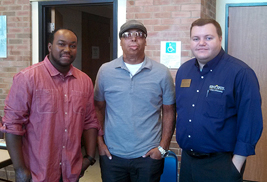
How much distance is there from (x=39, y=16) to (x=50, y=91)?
237 cm

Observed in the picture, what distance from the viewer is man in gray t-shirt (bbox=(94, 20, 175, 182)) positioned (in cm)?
229

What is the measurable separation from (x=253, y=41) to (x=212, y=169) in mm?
2563

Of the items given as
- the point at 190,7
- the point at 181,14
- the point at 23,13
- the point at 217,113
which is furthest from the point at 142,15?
the point at 217,113

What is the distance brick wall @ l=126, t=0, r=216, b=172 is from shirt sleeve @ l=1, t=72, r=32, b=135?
1.96m

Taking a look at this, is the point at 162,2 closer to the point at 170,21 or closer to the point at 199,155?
the point at 170,21

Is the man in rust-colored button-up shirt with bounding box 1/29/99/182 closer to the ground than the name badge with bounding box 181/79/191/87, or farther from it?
closer to the ground

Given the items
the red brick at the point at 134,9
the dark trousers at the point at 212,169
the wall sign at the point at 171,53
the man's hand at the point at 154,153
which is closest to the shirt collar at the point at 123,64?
the man's hand at the point at 154,153

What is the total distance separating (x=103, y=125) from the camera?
8.45 feet

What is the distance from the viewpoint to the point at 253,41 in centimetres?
405

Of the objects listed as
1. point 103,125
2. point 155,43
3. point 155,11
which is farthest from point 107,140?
point 155,11

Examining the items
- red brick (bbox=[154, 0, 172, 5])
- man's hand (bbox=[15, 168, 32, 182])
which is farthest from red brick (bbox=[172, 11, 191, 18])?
man's hand (bbox=[15, 168, 32, 182])

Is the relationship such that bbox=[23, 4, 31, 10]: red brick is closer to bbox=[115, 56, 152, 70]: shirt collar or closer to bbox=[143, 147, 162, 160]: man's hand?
bbox=[115, 56, 152, 70]: shirt collar

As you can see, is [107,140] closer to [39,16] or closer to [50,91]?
[50,91]

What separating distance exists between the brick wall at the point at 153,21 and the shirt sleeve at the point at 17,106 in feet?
6.42
